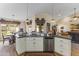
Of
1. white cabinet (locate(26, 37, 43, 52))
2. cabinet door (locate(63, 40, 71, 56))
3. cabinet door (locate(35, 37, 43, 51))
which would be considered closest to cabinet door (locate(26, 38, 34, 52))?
white cabinet (locate(26, 37, 43, 52))

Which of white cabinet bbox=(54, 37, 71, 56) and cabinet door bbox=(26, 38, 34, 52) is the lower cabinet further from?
white cabinet bbox=(54, 37, 71, 56)

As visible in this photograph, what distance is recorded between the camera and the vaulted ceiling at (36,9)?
310cm

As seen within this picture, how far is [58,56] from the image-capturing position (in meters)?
→ 3.24

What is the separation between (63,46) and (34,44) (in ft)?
2.20

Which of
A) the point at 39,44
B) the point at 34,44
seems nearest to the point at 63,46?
the point at 39,44

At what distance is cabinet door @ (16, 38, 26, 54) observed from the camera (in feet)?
10.4

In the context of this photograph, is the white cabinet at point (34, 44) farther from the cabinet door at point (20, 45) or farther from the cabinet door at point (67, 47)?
the cabinet door at point (67, 47)

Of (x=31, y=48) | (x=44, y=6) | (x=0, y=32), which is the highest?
(x=44, y=6)

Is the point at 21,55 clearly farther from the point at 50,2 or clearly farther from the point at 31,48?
the point at 50,2

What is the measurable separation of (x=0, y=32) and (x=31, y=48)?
2.60 ft

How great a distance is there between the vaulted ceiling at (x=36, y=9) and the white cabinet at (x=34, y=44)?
528 mm

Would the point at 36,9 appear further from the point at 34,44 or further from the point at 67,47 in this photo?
the point at 67,47

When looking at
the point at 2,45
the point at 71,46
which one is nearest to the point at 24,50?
the point at 2,45

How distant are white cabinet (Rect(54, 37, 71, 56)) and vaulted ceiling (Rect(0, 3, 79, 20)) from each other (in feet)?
1.75
